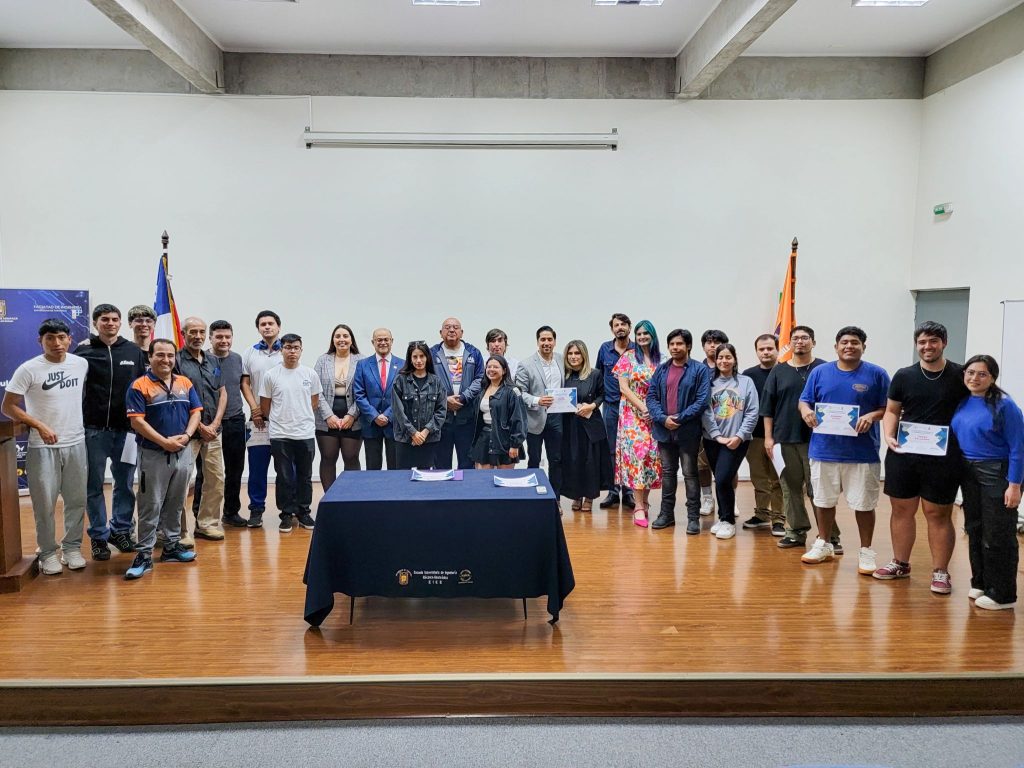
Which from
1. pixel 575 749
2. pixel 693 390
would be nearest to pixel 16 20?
pixel 693 390

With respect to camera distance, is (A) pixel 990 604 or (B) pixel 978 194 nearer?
(A) pixel 990 604

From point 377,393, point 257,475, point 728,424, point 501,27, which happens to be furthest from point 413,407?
point 501,27

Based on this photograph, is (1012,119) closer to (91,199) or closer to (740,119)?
(740,119)

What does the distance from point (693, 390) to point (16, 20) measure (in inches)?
261

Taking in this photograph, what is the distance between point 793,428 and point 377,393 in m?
3.09

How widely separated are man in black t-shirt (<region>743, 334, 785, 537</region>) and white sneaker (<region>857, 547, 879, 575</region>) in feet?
2.63

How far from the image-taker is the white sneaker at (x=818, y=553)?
14.9 ft

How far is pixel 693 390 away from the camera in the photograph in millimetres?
5016

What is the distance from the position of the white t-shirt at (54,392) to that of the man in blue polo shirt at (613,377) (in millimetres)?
3692

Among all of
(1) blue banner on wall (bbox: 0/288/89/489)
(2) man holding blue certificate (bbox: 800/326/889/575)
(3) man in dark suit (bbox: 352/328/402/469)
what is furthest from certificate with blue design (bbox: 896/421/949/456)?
(1) blue banner on wall (bbox: 0/288/89/489)

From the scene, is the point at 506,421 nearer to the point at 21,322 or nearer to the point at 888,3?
the point at 21,322

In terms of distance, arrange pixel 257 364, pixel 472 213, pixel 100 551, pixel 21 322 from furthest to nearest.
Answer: pixel 472 213, pixel 21 322, pixel 257 364, pixel 100 551

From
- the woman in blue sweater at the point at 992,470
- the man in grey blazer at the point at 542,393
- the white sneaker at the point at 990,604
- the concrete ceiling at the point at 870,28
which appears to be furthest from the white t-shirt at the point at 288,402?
the concrete ceiling at the point at 870,28

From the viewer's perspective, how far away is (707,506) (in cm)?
577
